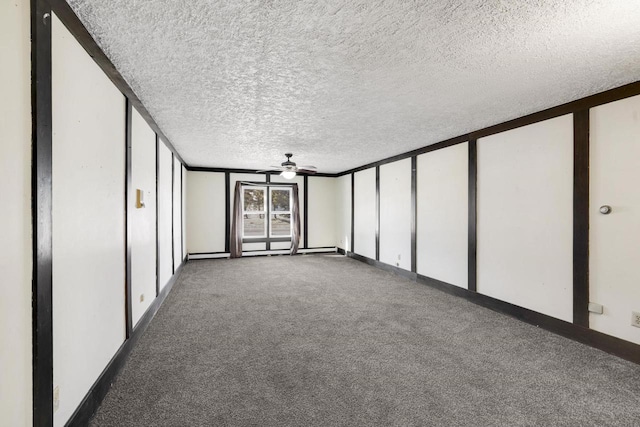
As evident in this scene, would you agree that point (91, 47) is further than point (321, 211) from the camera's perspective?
No

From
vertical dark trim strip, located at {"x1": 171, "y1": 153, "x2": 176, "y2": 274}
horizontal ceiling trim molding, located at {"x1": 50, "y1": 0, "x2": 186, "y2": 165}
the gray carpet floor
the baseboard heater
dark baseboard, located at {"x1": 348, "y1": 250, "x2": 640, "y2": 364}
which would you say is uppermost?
horizontal ceiling trim molding, located at {"x1": 50, "y1": 0, "x2": 186, "y2": 165}

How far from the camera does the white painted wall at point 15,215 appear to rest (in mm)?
1100

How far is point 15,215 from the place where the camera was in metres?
1.17

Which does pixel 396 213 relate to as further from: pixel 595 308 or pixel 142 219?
pixel 142 219

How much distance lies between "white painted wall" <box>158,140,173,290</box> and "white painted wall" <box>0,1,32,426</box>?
9.09 ft

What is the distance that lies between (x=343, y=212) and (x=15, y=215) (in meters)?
7.39

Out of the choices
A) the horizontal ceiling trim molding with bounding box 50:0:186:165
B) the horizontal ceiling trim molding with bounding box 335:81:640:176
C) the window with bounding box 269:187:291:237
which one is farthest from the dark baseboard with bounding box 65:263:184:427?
the window with bounding box 269:187:291:237

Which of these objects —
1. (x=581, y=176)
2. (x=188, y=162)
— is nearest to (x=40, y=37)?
(x=581, y=176)

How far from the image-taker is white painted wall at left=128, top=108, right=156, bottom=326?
2792 mm

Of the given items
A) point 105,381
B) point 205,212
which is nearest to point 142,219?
point 105,381

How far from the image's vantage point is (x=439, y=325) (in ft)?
10.9

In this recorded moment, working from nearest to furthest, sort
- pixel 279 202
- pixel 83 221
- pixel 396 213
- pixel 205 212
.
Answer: pixel 83 221, pixel 396 213, pixel 205 212, pixel 279 202

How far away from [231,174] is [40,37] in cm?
648

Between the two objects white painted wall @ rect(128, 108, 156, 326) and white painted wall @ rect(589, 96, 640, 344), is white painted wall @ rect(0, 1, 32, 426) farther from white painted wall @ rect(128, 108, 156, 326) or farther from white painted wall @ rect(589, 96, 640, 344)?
white painted wall @ rect(589, 96, 640, 344)
